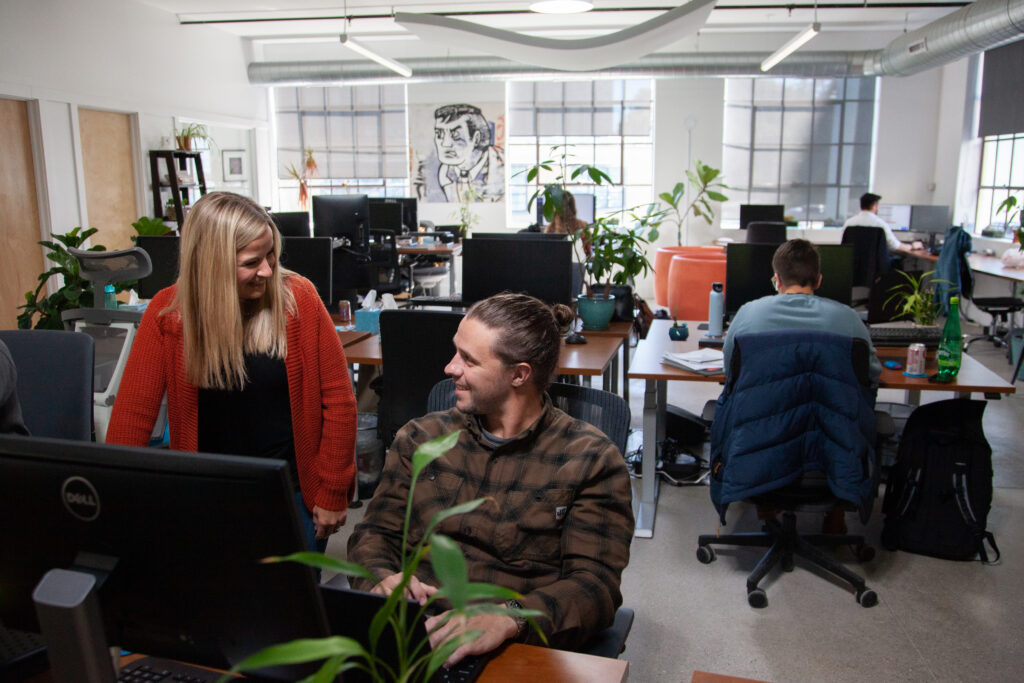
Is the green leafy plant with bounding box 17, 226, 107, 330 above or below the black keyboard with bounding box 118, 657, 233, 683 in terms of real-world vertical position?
above

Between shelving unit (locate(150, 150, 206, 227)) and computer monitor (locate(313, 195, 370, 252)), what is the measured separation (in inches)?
113

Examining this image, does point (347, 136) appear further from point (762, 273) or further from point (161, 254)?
point (762, 273)

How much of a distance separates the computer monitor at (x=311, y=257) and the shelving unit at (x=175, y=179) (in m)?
4.50

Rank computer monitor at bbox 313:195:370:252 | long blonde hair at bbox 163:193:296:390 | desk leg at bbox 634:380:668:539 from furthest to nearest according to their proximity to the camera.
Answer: computer monitor at bbox 313:195:370:252
desk leg at bbox 634:380:668:539
long blonde hair at bbox 163:193:296:390

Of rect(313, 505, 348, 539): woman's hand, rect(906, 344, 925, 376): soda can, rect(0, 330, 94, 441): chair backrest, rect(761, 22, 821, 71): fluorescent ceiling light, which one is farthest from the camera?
rect(761, 22, 821, 71): fluorescent ceiling light

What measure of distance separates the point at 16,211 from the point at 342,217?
307cm

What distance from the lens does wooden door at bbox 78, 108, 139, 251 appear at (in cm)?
755

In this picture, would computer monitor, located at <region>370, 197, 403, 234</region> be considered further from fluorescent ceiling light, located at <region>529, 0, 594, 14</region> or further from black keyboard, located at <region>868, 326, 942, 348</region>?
black keyboard, located at <region>868, 326, 942, 348</region>

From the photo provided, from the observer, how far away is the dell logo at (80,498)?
2.90 ft

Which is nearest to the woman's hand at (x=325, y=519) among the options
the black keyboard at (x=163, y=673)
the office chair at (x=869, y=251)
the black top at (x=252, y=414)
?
the black top at (x=252, y=414)

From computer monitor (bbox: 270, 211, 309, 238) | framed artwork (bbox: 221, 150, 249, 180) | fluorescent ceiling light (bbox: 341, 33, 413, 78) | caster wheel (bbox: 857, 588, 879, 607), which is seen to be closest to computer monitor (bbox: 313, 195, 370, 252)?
computer monitor (bbox: 270, 211, 309, 238)

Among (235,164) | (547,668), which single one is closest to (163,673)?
(547,668)

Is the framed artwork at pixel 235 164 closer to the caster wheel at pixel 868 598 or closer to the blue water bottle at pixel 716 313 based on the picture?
the blue water bottle at pixel 716 313

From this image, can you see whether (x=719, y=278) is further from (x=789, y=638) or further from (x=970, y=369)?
(x=789, y=638)
